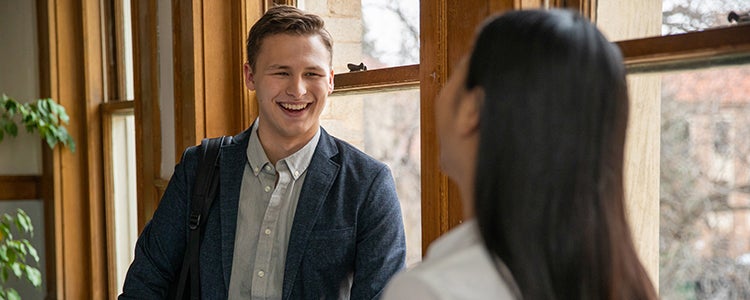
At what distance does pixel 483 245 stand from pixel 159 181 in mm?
2405

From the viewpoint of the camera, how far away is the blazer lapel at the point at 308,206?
1.61m

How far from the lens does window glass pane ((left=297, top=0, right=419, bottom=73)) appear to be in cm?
197

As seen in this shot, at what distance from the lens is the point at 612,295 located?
Result: 2.42 feet

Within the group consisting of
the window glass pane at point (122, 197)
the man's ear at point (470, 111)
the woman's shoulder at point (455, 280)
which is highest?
the man's ear at point (470, 111)

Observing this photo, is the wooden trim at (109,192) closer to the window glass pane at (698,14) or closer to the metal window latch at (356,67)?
the metal window latch at (356,67)

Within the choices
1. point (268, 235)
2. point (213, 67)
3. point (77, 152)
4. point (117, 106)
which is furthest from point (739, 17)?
point (77, 152)

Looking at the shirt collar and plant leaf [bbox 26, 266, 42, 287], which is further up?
the shirt collar

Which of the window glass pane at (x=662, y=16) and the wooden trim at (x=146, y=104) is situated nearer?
the window glass pane at (x=662, y=16)

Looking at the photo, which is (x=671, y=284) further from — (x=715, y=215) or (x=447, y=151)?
(x=447, y=151)

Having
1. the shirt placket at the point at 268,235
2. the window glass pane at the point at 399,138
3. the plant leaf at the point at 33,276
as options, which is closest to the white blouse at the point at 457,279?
the shirt placket at the point at 268,235

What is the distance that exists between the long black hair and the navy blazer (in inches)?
33.2

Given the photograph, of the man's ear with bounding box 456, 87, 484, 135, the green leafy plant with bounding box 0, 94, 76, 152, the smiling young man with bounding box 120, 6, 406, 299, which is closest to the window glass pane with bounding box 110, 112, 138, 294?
the green leafy plant with bounding box 0, 94, 76, 152

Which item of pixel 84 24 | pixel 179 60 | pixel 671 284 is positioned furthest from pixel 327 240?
pixel 84 24

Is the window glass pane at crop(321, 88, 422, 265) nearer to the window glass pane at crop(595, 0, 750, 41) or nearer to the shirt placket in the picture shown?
the shirt placket
